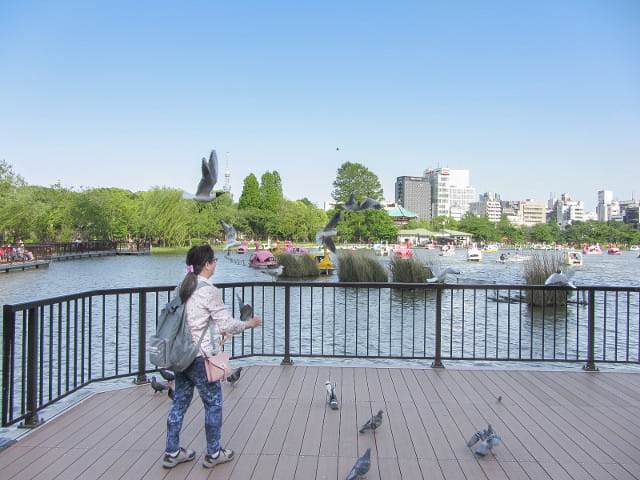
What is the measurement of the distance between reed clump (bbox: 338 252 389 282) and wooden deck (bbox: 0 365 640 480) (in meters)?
15.0

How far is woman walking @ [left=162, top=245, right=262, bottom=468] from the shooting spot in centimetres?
282

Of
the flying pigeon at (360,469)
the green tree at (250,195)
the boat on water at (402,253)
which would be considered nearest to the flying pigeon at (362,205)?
the flying pigeon at (360,469)

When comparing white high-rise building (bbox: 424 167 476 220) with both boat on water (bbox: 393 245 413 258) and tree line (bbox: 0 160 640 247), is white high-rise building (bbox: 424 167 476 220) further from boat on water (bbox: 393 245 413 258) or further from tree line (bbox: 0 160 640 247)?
boat on water (bbox: 393 245 413 258)

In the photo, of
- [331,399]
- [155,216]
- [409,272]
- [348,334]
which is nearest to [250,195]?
[155,216]

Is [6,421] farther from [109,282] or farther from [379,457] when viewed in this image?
[109,282]

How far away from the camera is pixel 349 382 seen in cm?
484

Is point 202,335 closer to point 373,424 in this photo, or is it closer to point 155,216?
point 373,424

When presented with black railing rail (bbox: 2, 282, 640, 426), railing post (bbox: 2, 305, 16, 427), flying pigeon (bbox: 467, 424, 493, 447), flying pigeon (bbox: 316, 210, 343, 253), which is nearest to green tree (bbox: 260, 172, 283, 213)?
black railing rail (bbox: 2, 282, 640, 426)

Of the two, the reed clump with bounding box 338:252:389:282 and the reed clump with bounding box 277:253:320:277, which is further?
the reed clump with bounding box 277:253:320:277

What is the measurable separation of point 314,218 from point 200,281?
2527 inches

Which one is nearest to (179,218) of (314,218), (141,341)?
(314,218)

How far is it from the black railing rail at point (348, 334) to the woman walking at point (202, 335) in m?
1.40

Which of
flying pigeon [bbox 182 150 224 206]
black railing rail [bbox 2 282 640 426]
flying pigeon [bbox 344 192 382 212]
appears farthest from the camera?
black railing rail [bbox 2 282 640 426]

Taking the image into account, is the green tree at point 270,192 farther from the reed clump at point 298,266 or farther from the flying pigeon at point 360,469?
the flying pigeon at point 360,469
